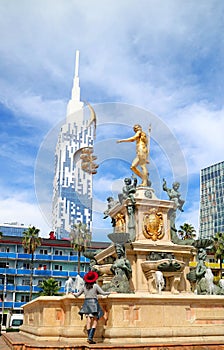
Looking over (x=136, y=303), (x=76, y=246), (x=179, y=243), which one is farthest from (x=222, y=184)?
(x=136, y=303)

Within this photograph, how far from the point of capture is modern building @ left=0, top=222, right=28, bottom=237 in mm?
167625

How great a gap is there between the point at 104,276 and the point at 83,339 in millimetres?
7313

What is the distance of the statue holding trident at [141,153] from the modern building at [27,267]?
1761 inches

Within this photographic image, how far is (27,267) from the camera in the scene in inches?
2517

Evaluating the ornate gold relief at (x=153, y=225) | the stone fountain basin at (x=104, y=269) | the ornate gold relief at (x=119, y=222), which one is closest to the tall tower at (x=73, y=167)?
the ornate gold relief at (x=119, y=222)

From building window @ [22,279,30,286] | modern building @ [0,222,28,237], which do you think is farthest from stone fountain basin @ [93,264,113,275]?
modern building @ [0,222,28,237]

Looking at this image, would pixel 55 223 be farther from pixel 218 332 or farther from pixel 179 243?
pixel 218 332

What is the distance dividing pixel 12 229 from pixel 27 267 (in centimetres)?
11083

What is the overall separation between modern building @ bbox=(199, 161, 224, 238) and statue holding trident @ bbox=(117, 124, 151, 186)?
92.7m

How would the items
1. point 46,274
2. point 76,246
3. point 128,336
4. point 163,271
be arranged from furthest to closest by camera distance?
point 46,274 → point 76,246 → point 163,271 → point 128,336

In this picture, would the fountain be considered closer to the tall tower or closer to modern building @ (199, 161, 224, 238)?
the tall tower

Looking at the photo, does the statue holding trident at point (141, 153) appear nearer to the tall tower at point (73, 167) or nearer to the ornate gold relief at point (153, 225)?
the ornate gold relief at point (153, 225)

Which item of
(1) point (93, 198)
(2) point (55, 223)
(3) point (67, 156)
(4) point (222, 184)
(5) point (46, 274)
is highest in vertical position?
(4) point (222, 184)

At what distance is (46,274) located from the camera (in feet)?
208
